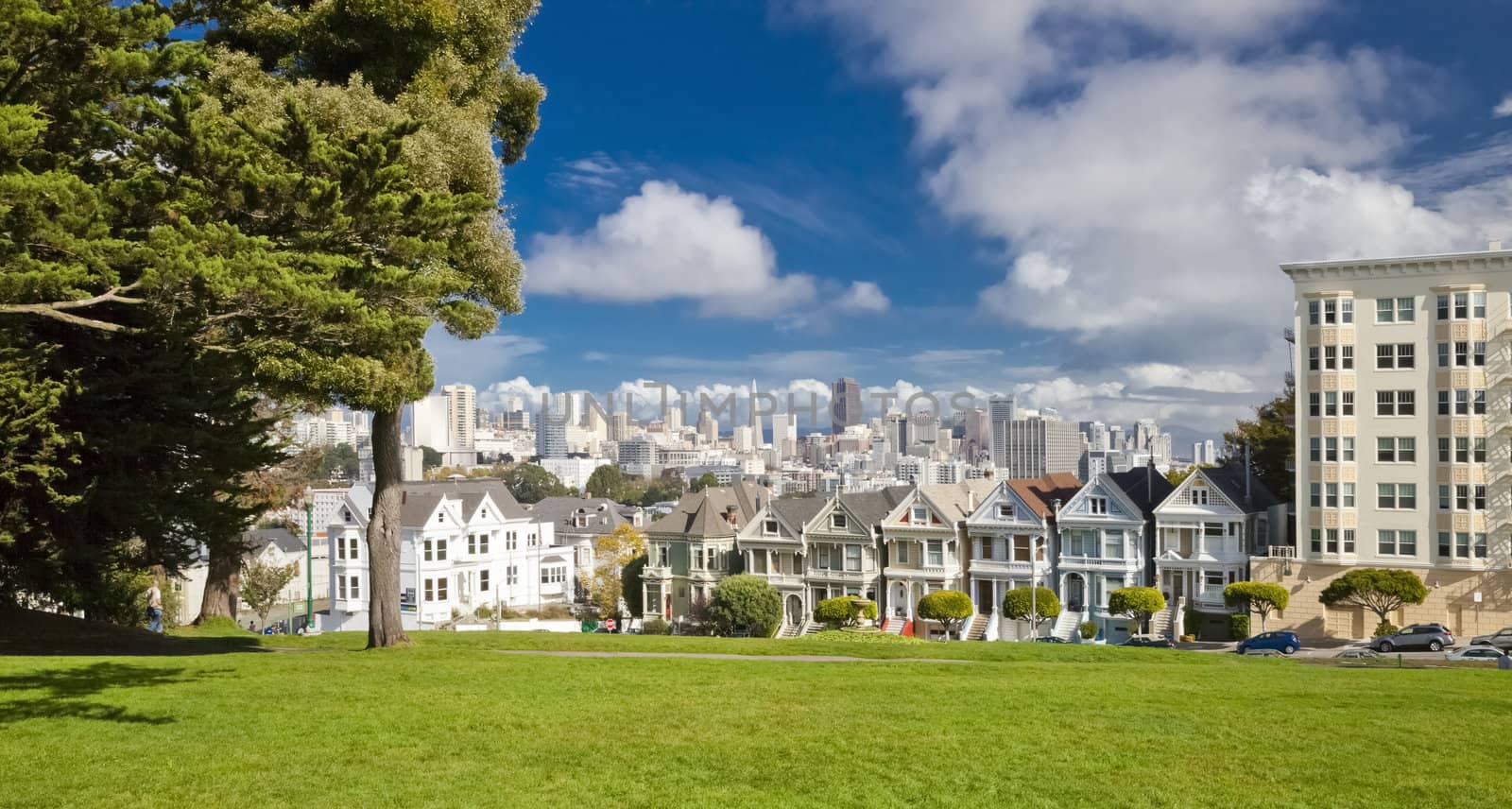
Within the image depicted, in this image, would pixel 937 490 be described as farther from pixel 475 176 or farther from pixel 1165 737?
pixel 1165 737

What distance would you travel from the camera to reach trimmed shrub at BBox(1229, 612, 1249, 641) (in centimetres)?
4481

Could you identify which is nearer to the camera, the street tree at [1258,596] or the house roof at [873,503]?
the street tree at [1258,596]

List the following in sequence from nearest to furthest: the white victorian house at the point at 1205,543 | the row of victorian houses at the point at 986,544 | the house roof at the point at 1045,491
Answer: the white victorian house at the point at 1205,543
the row of victorian houses at the point at 986,544
the house roof at the point at 1045,491

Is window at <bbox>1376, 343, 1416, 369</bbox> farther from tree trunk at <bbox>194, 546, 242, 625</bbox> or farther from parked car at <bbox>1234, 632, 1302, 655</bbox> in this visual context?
tree trunk at <bbox>194, 546, 242, 625</bbox>

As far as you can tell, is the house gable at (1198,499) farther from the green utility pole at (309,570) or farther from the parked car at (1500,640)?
the green utility pole at (309,570)

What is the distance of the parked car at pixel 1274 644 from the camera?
39156 millimetres

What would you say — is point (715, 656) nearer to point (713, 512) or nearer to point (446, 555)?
point (713, 512)

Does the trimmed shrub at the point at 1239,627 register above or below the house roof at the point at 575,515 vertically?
below

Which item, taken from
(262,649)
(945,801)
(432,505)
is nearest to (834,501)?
(432,505)

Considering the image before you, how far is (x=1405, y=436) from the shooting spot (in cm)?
4478

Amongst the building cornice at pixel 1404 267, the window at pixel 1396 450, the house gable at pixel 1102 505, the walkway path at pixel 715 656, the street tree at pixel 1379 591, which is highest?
the building cornice at pixel 1404 267

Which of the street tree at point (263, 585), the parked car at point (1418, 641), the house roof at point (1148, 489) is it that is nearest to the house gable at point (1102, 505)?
the house roof at point (1148, 489)

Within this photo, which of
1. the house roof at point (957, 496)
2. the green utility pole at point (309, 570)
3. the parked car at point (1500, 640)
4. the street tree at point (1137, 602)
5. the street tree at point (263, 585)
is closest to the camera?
the parked car at point (1500, 640)

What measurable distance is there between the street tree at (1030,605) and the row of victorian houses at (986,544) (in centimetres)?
92
